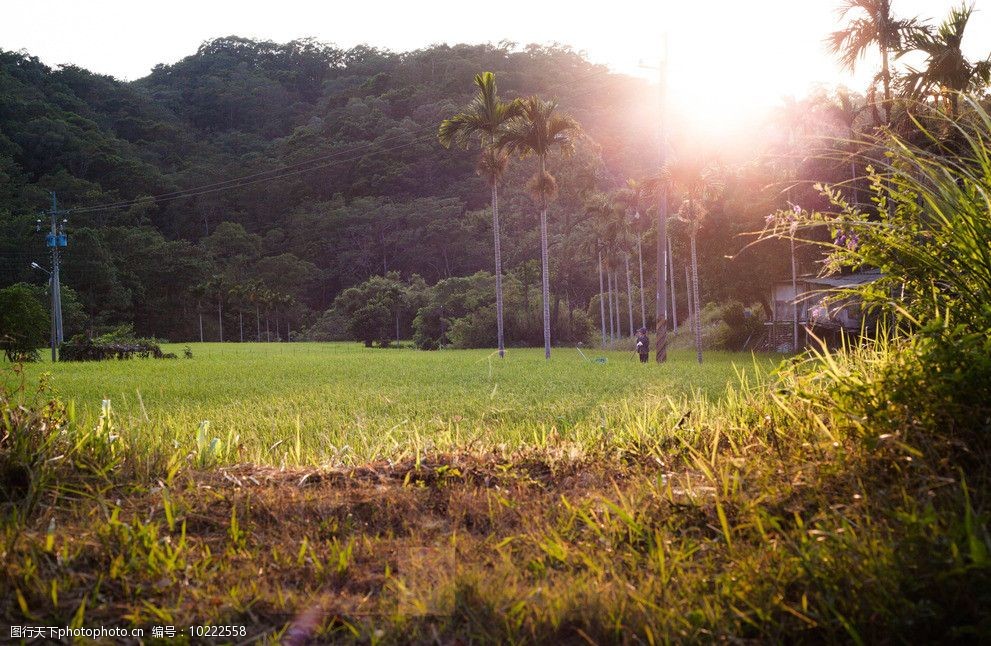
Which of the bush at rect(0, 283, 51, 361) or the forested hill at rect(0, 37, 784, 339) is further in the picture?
the forested hill at rect(0, 37, 784, 339)

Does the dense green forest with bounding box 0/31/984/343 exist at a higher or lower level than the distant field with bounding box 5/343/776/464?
higher

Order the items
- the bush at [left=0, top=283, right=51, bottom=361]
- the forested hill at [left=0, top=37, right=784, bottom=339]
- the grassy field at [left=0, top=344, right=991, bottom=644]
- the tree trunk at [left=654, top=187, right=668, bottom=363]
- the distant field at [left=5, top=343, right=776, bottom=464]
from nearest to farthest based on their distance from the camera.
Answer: the grassy field at [left=0, top=344, right=991, bottom=644]
the distant field at [left=5, top=343, right=776, bottom=464]
the tree trunk at [left=654, top=187, right=668, bottom=363]
the bush at [left=0, top=283, right=51, bottom=361]
the forested hill at [left=0, top=37, right=784, bottom=339]

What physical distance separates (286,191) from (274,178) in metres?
2.22

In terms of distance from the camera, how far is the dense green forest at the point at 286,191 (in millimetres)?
63156

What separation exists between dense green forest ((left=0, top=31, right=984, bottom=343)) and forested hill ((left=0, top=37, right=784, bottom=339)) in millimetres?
197

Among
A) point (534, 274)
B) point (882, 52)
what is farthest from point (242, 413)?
point (534, 274)

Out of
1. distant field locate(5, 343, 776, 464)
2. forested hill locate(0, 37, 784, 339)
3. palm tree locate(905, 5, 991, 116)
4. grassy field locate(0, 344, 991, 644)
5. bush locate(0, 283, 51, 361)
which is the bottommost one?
distant field locate(5, 343, 776, 464)

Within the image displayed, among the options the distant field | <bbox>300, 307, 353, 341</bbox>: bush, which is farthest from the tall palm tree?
<bbox>300, 307, 353, 341</bbox>: bush

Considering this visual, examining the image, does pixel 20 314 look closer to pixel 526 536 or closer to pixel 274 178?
pixel 526 536

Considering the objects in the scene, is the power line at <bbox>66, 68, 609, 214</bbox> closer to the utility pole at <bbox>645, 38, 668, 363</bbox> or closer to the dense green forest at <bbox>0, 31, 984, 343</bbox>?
the dense green forest at <bbox>0, 31, 984, 343</bbox>

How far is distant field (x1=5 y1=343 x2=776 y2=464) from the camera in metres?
4.93

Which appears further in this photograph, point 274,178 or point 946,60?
point 274,178

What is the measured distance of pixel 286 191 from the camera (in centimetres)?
7919

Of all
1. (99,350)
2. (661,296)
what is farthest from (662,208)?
(99,350)
